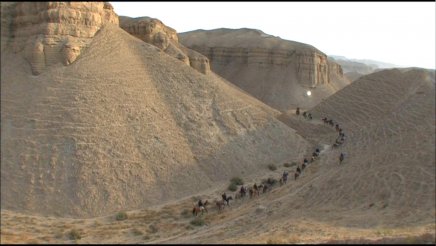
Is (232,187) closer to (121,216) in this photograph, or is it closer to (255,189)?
(255,189)

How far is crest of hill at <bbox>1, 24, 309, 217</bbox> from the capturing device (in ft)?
74.9

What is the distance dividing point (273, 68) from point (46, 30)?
151ft

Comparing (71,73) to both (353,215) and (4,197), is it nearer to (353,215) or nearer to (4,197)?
(4,197)

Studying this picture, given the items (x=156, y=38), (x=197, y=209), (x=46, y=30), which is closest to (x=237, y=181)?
(x=197, y=209)

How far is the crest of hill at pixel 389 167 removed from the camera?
63.3 ft

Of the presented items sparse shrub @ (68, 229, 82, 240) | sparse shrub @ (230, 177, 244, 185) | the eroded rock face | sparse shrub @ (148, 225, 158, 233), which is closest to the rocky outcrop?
the eroded rock face

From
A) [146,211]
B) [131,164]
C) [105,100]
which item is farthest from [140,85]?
[146,211]

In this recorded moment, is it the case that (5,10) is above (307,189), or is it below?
above

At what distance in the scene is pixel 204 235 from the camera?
18.5 metres

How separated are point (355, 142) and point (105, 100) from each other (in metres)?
18.3

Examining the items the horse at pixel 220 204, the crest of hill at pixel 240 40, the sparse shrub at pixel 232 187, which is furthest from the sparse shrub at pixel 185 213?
the crest of hill at pixel 240 40

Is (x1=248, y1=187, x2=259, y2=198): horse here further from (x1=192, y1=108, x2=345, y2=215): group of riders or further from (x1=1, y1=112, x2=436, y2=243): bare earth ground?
(x1=1, y1=112, x2=436, y2=243): bare earth ground

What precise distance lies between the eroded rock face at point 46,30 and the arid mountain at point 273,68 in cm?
3834

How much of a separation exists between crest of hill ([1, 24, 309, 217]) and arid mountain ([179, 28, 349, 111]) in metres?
32.4
